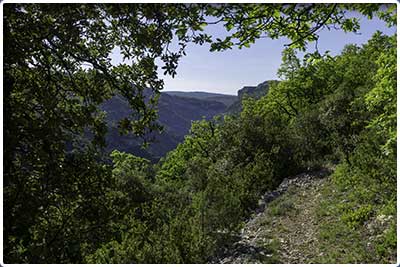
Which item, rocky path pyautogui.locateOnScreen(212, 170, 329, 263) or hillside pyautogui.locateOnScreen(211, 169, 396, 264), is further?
rocky path pyautogui.locateOnScreen(212, 170, 329, 263)

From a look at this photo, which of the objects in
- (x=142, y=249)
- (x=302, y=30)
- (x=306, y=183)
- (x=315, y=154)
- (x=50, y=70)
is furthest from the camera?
(x=315, y=154)

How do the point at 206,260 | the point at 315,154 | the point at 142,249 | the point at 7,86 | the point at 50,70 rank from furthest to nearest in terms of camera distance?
the point at 315,154 < the point at 206,260 < the point at 142,249 < the point at 50,70 < the point at 7,86

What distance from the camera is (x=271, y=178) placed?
618 inches

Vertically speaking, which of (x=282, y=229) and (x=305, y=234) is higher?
(x=305, y=234)

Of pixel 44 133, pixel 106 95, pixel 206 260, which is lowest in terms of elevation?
pixel 206 260

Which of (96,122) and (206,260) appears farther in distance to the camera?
(206,260)

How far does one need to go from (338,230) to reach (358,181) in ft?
4.02

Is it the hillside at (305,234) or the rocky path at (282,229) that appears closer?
the hillside at (305,234)

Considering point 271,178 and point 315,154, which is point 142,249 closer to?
point 271,178

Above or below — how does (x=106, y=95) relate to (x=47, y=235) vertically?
above

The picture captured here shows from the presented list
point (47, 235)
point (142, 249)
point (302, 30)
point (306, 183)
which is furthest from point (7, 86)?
point (306, 183)

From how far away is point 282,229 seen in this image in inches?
422

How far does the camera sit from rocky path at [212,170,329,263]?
29.6ft

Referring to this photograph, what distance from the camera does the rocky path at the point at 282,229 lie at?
29.6 ft
